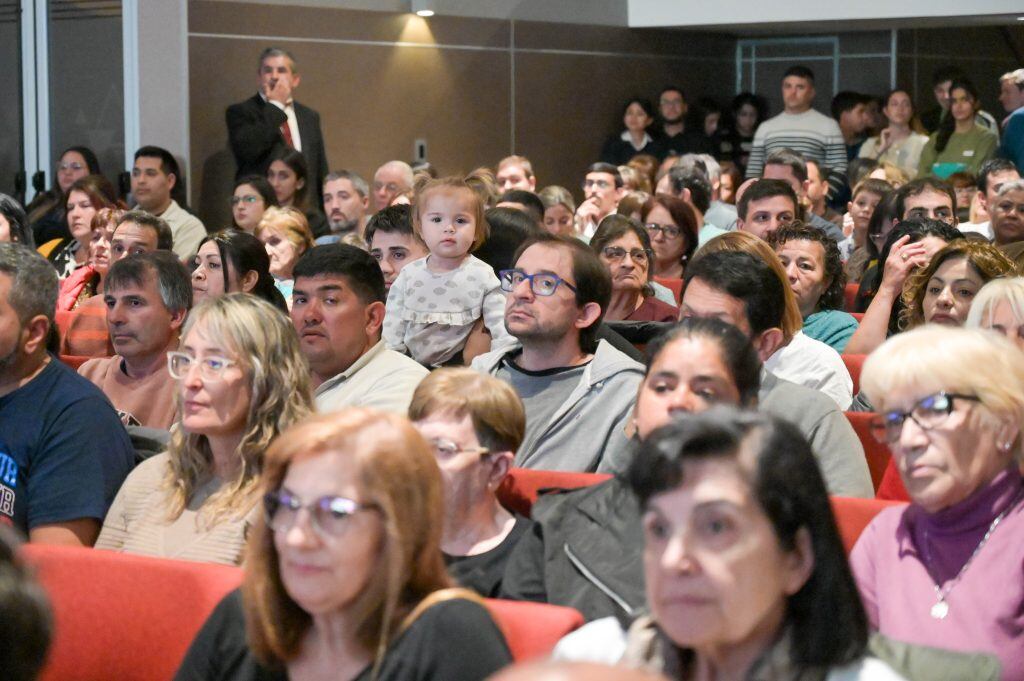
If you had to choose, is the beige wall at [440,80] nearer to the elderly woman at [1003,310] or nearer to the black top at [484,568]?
the elderly woman at [1003,310]

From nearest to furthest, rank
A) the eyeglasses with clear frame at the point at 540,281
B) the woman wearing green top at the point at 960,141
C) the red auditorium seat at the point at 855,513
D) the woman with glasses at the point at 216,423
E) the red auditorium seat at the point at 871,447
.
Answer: the red auditorium seat at the point at 855,513 < the woman with glasses at the point at 216,423 < the red auditorium seat at the point at 871,447 < the eyeglasses with clear frame at the point at 540,281 < the woman wearing green top at the point at 960,141

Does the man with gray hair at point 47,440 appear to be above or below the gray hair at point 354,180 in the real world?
below

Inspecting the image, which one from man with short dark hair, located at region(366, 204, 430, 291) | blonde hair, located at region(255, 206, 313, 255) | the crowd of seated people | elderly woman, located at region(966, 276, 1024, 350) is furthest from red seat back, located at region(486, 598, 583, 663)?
blonde hair, located at region(255, 206, 313, 255)

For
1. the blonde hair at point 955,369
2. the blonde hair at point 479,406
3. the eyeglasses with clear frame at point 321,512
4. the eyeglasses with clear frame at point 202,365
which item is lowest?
the eyeglasses with clear frame at point 321,512

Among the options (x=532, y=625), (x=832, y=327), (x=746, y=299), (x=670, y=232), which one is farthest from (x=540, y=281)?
(x=670, y=232)

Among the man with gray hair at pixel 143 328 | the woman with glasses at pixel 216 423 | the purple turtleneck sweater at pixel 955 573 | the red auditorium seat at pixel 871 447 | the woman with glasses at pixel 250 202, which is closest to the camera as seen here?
the purple turtleneck sweater at pixel 955 573

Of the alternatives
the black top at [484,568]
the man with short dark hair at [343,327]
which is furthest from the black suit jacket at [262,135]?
the black top at [484,568]

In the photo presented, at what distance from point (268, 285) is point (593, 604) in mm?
3020

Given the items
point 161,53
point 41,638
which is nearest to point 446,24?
point 161,53

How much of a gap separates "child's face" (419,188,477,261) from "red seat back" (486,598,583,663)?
3.17 meters

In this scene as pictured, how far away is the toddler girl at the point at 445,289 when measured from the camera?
5203 mm

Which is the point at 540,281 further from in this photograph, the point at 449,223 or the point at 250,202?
the point at 250,202

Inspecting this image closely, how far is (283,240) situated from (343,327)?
2.88 m

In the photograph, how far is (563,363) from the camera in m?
4.17
